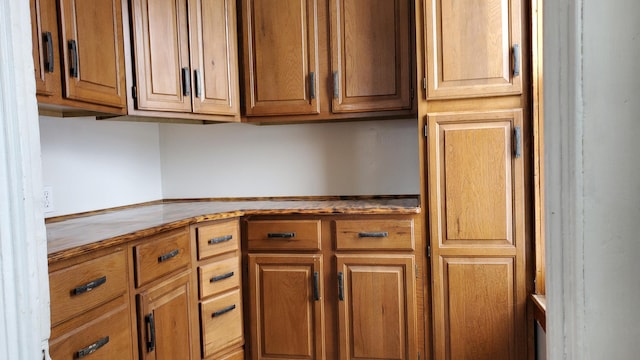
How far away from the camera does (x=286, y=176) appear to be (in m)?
2.68

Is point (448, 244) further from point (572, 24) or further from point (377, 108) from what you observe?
point (572, 24)

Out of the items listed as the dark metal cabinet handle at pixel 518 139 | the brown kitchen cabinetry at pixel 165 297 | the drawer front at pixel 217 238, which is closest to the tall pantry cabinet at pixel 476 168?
the dark metal cabinet handle at pixel 518 139

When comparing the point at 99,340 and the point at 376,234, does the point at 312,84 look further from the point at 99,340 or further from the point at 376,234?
the point at 99,340

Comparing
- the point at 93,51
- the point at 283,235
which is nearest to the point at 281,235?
the point at 283,235

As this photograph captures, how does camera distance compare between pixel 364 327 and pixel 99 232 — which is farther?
pixel 364 327

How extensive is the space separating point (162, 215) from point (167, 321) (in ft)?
1.80

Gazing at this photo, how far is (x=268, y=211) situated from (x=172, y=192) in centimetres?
92

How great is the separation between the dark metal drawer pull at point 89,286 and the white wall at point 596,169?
135cm

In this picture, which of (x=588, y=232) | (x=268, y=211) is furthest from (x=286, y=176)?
(x=588, y=232)

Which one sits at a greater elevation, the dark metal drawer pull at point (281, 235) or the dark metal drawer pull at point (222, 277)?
the dark metal drawer pull at point (281, 235)

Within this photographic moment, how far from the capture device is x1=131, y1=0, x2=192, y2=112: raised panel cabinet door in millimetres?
1982

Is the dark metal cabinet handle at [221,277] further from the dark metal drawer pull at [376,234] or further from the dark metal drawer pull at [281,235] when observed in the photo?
the dark metal drawer pull at [376,234]

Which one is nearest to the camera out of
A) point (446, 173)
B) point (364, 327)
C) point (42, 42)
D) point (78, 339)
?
point (78, 339)

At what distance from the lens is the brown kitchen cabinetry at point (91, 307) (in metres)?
1.27
